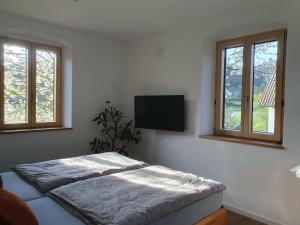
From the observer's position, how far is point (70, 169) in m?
2.44

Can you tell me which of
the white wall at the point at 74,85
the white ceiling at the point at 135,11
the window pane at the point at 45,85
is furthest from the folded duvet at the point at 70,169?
the white ceiling at the point at 135,11

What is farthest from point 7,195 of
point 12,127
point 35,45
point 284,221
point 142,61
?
point 142,61

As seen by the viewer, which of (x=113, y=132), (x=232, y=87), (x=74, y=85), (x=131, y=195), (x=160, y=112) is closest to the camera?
(x=131, y=195)

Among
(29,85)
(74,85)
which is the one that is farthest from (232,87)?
(29,85)

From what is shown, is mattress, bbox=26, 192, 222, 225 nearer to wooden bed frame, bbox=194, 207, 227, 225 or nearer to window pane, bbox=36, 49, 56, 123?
wooden bed frame, bbox=194, 207, 227, 225

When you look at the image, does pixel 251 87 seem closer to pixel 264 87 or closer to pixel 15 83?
pixel 264 87

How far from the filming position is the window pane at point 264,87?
2.95 metres

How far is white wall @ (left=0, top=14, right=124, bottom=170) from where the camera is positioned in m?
3.43

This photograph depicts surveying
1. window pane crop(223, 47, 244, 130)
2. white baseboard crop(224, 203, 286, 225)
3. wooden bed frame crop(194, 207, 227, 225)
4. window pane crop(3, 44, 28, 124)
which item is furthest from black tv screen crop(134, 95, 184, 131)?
window pane crop(3, 44, 28, 124)

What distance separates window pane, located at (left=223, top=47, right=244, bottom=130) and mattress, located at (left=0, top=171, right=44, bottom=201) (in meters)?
2.52

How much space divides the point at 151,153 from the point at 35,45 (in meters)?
2.54

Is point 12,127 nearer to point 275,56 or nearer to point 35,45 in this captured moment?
point 35,45

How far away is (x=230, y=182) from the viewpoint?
3.14 m

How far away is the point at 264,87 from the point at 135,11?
6.16 ft
